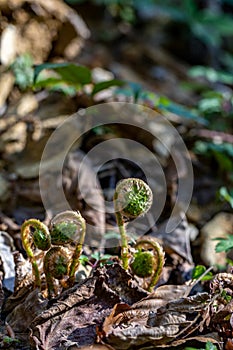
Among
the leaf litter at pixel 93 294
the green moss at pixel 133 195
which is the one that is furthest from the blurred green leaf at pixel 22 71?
the green moss at pixel 133 195

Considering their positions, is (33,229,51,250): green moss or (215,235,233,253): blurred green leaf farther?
(215,235,233,253): blurred green leaf

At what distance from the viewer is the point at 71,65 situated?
2297 millimetres

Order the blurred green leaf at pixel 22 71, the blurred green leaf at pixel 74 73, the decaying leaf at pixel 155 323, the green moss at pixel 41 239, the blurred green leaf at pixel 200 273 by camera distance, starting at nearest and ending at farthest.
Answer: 1. the decaying leaf at pixel 155 323
2. the green moss at pixel 41 239
3. the blurred green leaf at pixel 200 273
4. the blurred green leaf at pixel 74 73
5. the blurred green leaf at pixel 22 71

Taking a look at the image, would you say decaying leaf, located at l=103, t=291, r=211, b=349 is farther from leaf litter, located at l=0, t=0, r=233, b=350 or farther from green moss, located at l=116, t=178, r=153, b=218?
green moss, located at l=116, t=178, r=153, b=218

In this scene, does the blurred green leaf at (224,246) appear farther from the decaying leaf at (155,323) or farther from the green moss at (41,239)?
the green moss at (41,239)


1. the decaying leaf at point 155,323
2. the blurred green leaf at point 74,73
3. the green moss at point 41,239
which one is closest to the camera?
the decaying leaf at point 155,323

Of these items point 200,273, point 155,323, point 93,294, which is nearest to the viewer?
point 155,323

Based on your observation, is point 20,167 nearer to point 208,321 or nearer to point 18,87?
Answer: point 18,87

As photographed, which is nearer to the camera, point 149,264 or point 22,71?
point 149,264

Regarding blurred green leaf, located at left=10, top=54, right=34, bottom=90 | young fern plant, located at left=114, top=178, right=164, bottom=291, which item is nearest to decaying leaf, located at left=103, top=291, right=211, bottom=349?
young fern plant, located at left=114, top=178, right=164, bottom=291

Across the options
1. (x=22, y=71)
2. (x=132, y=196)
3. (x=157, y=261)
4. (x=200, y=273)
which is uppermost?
(x=132, y=196)

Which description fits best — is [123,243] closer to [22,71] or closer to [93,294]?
[93,294]

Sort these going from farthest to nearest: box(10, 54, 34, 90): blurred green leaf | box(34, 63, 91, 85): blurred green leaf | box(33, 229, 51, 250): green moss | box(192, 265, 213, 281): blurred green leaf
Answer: box(10, 54, 34, 90): blurred green leaf < box(34, 63, 91, 85): blurred green leaf < box(192, 265, 213, 281): blurred green leaf < box(33, 229, 51, 250): green moss

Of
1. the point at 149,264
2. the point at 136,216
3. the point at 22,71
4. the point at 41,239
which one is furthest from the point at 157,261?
the point at 22,71
